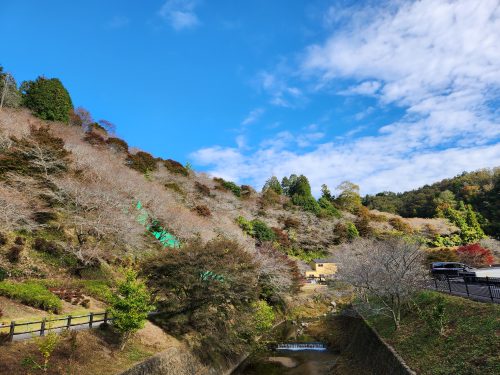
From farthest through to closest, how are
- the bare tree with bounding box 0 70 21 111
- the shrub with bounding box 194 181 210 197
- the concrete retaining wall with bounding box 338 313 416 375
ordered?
the shrub with bounding box 194 181 210 197, the bare tree with bounding box 0 70 21 111, the concrete retaining wall with bounding box 338 313 416 375

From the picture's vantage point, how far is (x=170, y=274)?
701 inches

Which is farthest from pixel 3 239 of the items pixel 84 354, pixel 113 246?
pixel 84 354

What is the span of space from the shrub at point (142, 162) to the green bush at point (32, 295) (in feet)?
101

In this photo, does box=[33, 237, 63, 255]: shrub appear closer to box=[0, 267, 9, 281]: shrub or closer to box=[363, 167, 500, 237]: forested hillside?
box=[0, 267, 9, 281]: shrub

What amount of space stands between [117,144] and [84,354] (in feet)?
139

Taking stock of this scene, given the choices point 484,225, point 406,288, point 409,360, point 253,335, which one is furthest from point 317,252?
point 409,360

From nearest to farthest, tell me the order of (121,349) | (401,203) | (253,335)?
1. (121,349)
2. (253,335)
3. (401,203)

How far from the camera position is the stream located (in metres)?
19.0

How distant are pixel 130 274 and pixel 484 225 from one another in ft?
212

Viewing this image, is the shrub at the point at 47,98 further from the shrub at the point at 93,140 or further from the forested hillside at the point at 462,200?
the forested hillside at the point at 462,200

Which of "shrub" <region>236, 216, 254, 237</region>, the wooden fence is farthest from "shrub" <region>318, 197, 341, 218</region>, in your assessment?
the wooden fence

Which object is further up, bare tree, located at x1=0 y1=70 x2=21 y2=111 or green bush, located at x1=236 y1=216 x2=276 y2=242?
bare tree, located at x1=0 y1=70 x2=21 y2=111

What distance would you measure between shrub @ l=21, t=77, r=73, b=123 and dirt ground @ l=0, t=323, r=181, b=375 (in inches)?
1348

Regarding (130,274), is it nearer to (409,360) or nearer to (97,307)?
(97,307)
